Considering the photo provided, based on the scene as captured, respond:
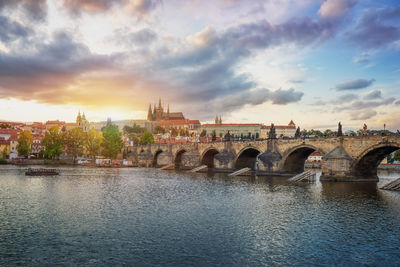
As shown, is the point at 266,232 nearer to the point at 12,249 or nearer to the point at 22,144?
the point at 12,249

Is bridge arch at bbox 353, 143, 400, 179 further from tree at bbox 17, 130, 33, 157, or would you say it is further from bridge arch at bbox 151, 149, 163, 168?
tree at bbox 17, 130, 33, 157

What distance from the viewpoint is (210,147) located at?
2517 inches

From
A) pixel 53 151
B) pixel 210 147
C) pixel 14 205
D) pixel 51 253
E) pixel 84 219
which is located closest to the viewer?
pixel 51 253

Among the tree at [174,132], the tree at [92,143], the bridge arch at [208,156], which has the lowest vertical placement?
the bridge arch at [208,156]

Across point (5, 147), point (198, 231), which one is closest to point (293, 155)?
point (198, 231)

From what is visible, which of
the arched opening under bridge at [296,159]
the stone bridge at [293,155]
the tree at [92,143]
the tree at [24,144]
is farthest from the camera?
the tree at [92,143]

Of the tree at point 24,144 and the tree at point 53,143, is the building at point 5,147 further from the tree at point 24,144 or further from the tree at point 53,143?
the tree at point 53,143

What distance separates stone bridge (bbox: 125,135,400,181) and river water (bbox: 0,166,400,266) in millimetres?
11165

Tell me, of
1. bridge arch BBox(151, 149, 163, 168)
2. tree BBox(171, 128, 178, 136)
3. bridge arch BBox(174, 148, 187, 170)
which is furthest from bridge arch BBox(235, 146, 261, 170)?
tree BBox(171, 128, 178, 136)

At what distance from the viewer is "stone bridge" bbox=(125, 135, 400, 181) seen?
3478cm

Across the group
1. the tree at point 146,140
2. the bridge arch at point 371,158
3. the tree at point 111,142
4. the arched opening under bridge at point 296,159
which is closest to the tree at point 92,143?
the tree at point 111,142

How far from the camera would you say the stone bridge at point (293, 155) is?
114ft

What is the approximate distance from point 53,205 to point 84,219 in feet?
16.5

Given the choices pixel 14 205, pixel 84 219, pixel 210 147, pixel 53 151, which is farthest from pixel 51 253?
pixel 53 151
